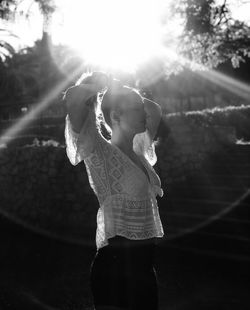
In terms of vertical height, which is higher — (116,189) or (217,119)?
(116,189)

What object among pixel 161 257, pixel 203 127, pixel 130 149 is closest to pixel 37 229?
pixel 161 257

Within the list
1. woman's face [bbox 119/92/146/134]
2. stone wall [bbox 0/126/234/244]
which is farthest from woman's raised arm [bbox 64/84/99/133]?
stone wall [bbox 0/126/234/244]

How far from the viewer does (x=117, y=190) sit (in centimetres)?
197

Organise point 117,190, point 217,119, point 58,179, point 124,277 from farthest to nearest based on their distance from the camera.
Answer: point 217,119
point 58,179
point 117,190
point 124,277

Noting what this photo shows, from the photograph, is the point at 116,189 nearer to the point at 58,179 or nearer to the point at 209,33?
the point at 58,179

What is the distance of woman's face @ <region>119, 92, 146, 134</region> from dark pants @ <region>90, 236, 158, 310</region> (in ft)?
1.73

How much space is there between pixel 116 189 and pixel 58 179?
6.15 metres

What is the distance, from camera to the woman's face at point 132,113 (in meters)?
2.04

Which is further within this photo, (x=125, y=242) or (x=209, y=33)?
(x=209, y=33)

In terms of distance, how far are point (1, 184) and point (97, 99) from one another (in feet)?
23.0

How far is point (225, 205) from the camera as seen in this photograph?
6.70 m

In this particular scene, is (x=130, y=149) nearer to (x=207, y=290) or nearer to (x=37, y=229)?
(x=207, y=290)

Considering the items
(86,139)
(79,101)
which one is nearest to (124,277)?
(86,139)

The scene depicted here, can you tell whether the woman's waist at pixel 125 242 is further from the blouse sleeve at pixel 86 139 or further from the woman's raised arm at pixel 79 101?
the woman's raised arm at pixel 79 101
